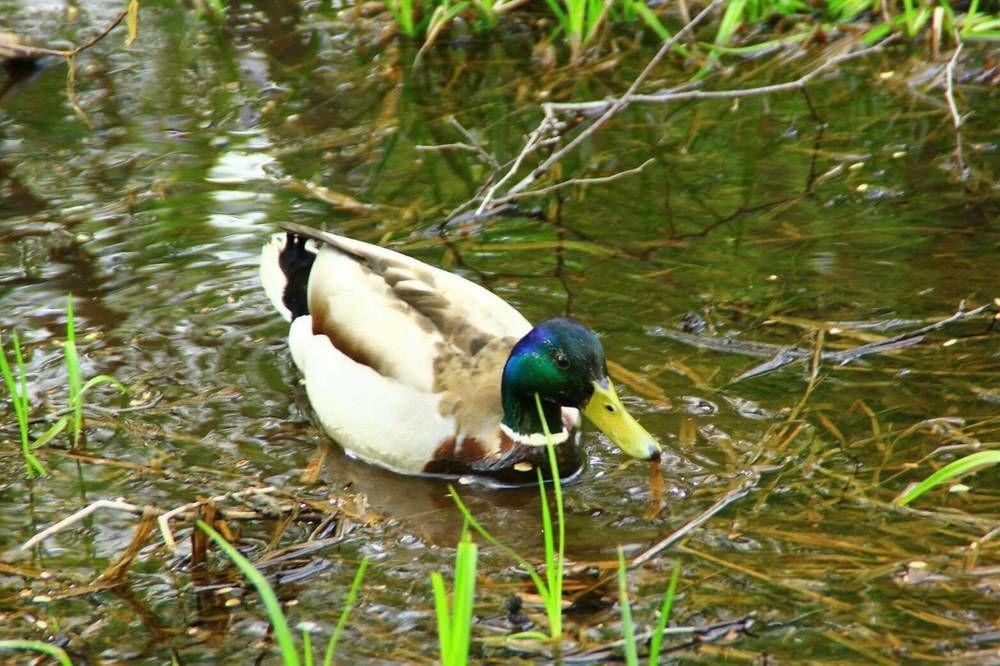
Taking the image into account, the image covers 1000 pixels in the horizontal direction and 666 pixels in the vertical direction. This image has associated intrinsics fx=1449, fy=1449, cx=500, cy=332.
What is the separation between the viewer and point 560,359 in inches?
193

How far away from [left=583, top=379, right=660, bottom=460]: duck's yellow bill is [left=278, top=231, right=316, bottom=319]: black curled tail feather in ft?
5.19

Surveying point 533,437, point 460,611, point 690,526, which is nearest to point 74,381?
point 533,437

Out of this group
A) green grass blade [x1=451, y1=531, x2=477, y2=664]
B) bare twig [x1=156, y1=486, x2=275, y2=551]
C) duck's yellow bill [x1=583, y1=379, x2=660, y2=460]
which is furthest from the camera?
duck's yellow bill [x1=583, y1=379, x2=660, y2=460]

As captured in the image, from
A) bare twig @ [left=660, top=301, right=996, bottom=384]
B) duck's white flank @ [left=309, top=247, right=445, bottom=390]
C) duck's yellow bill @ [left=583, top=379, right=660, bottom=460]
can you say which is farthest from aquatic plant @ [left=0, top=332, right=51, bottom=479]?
Answer: bare twig @ [left=660, top=301, right=996, bottom=384]

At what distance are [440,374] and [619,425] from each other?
772 mm

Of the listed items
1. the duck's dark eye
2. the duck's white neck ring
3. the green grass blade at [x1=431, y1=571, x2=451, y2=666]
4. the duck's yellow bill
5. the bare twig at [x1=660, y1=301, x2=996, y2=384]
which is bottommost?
→ the duck's white neck ring

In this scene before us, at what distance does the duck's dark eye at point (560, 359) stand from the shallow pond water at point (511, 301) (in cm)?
45

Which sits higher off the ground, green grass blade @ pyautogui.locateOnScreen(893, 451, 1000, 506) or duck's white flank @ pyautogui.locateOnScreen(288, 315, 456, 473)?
green grass blade @ pyautogui.locateOnScreen(893, 451, 1000, 506)

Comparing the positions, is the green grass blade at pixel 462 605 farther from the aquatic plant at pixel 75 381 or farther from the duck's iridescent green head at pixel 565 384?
the aquatic plant at pixel 75 381

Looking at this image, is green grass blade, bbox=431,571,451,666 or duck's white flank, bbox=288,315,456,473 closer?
green grass blade, bbox=431,571,451,666

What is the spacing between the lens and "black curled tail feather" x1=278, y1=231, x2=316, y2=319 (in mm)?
6000

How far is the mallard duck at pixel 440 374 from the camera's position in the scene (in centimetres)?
498

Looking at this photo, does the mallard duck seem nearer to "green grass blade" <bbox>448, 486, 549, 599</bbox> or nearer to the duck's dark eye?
the duck's dark eye

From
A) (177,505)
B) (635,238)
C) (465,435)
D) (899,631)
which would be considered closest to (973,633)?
(899,631)
